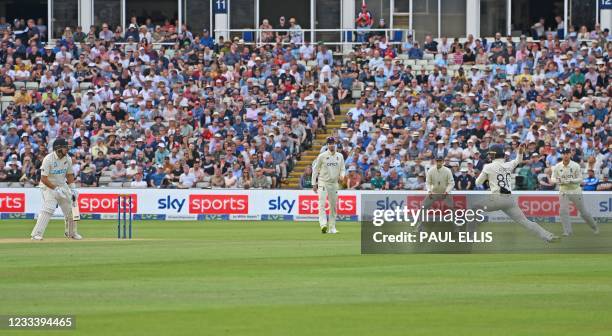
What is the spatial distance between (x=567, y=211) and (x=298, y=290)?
11.4 m

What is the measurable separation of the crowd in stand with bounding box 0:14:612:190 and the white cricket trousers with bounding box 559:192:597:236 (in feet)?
28.8

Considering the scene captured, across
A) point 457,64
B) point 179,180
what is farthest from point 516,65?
point 179,180

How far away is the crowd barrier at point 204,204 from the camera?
119 feet

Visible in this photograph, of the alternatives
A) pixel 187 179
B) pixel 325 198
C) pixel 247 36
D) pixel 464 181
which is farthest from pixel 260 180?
pixel 247 36

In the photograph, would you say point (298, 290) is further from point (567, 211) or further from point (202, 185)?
point (202, 185)

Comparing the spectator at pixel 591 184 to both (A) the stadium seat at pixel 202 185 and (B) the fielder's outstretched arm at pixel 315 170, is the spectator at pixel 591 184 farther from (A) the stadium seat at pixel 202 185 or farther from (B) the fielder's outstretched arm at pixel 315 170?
(A) the stadium seat at pixel 202 185

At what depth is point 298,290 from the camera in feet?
53.4

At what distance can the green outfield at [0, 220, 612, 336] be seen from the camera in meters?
13.3

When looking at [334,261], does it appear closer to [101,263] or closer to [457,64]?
[101,263]

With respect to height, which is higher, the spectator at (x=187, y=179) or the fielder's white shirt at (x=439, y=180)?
the fielder's white shirt at (x=439, y=180)

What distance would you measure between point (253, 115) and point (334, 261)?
21173mm

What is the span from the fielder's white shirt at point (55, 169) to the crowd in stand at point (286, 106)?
12432mm

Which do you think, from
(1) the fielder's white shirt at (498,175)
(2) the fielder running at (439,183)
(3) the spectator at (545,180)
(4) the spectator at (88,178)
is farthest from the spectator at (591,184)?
(4) the spectator at (88,178)

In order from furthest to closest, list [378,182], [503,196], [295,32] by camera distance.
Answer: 1. [295,32]
2. [378,182]
3. [503,196]
